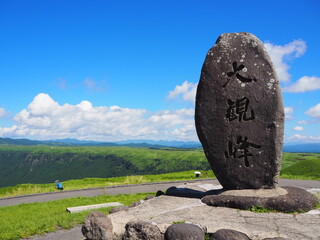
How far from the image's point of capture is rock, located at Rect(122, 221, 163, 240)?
711 cm

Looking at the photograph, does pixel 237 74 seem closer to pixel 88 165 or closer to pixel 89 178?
pixel 89 178

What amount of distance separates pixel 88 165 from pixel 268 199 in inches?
6034

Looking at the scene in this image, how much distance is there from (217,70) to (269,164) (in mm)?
3754

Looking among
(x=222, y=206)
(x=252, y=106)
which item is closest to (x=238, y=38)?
(x=252, y=106)

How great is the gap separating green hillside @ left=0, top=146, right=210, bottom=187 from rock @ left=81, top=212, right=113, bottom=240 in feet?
Result: 346

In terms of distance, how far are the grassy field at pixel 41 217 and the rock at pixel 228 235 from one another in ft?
20.9

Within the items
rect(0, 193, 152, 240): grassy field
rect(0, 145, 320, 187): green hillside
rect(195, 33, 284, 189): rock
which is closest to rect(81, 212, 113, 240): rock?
rect(0, 193, 152, 240): grassy field

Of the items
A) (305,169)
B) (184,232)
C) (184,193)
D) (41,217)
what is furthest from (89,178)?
(184,232)

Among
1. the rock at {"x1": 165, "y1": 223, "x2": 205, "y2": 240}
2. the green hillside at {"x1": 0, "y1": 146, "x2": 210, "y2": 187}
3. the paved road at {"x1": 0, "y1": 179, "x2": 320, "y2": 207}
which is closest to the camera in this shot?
the rock at {"x1": 165, "y1": 223, "x2": 205, "y2": 240}

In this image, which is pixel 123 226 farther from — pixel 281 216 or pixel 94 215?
pixel 281 216

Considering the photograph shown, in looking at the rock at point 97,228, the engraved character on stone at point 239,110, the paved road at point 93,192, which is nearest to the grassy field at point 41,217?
the paved road at point 93,192

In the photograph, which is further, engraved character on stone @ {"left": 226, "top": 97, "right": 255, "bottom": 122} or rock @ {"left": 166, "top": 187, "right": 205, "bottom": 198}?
rock @ {"left": 166, "top": 187, "right": 205, "bottom": 198}

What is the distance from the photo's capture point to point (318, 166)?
3316 centimetres

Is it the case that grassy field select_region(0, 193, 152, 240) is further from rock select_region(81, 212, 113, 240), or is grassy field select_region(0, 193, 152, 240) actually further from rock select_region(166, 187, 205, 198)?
rock select_region(166, 187, 205, 198)
